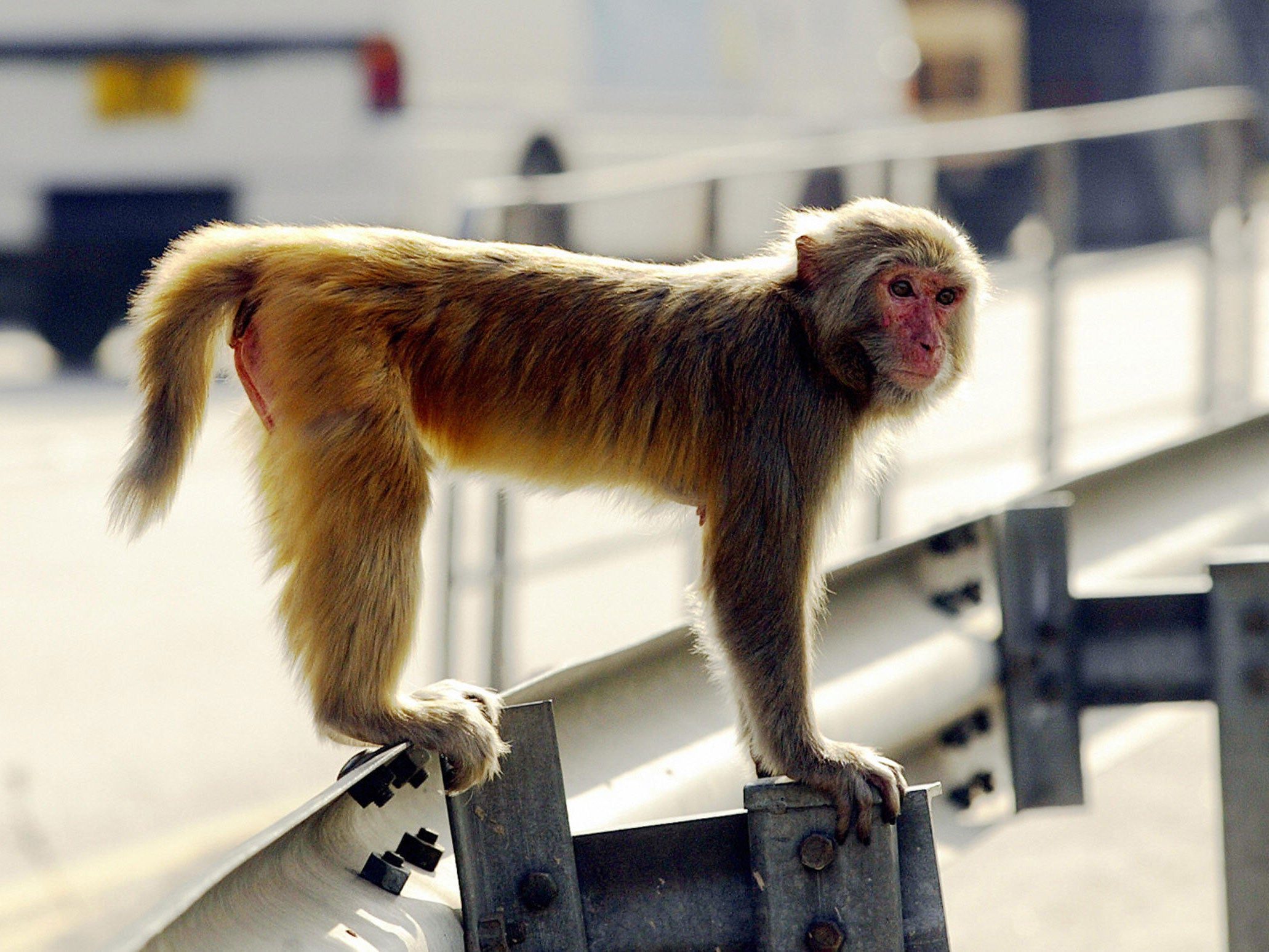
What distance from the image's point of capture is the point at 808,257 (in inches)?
113

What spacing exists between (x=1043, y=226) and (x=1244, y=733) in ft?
13.6

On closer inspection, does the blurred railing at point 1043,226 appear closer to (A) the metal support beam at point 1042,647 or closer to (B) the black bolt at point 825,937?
(A) the metal support beam at point 1042,647

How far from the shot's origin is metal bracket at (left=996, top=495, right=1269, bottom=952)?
108 inches

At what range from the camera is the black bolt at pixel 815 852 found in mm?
1904

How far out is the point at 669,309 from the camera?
2844 mm

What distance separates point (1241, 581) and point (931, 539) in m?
0.50

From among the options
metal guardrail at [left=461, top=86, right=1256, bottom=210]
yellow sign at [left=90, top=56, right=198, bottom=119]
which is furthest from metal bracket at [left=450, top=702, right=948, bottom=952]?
yellow sign at [left=90, top=56, right=198, bottom=119]

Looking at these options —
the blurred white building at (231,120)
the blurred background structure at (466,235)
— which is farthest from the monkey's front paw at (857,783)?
the blurred white building at (231,120)

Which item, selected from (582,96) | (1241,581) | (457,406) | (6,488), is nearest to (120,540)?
(6,488)

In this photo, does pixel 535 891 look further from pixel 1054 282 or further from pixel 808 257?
pixel 1054 282

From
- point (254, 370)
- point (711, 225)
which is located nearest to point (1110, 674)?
point (254, 370)

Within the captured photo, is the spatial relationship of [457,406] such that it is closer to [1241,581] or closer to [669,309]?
[669,309]

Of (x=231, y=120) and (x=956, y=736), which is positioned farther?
(x=231, y=120)

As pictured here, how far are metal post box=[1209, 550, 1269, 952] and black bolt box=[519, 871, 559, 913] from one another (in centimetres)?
136
